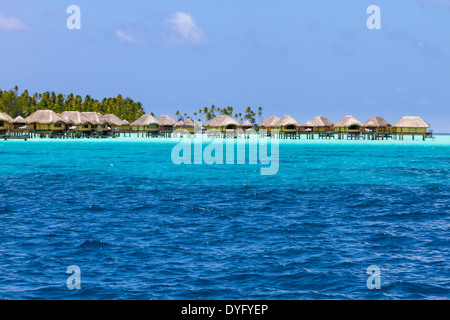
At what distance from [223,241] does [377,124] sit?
9440 centimetres

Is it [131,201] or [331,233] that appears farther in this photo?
[131,201]

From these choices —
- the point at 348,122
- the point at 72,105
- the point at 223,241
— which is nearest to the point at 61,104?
the point at 72,105

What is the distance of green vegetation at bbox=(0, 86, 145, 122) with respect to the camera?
128 metres

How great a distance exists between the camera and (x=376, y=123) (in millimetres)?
103188

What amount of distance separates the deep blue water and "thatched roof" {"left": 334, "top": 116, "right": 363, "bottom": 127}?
248 ft

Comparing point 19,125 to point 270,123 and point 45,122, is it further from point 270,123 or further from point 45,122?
point 270,123

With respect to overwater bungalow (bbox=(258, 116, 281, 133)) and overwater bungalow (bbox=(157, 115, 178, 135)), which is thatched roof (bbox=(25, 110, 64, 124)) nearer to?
overwater bungalow (bbox=(157, 115, 178, 135))

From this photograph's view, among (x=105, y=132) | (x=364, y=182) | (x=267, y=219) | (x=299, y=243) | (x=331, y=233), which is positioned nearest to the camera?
(x=299, y=243)

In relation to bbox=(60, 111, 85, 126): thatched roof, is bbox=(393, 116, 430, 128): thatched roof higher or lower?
lower

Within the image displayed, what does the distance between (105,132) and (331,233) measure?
300ft

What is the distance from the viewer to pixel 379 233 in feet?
49.1

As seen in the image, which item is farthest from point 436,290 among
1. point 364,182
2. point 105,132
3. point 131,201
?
point 105,132

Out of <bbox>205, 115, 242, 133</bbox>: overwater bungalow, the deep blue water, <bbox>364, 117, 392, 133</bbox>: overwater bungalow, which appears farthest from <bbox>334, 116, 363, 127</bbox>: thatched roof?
the deep blue water
